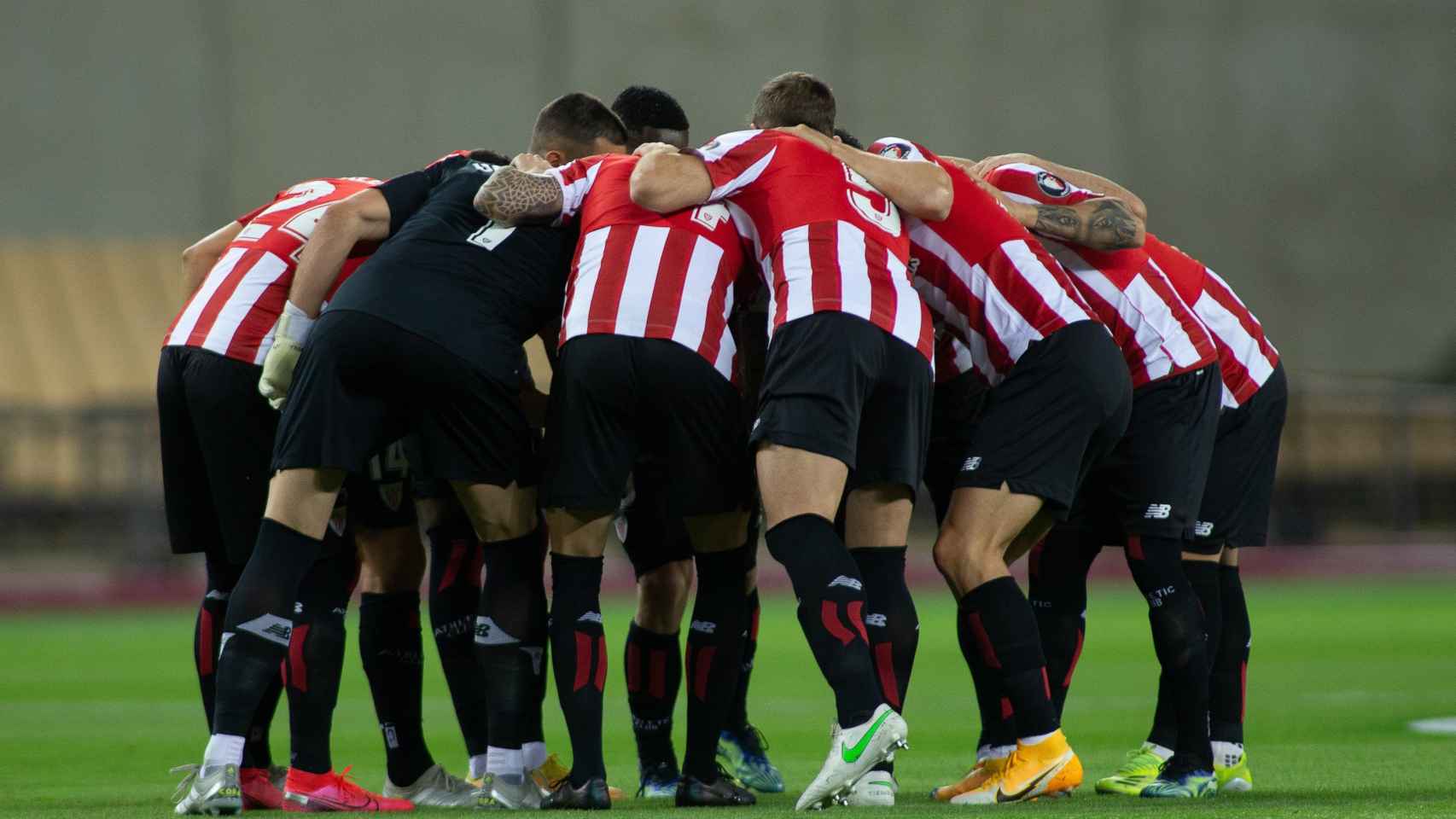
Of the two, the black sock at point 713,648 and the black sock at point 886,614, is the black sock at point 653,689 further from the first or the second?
the black sock at point 886,614

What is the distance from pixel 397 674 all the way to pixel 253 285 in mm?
1304

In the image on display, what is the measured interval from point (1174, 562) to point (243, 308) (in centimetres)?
301

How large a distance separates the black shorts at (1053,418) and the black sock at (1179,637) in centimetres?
49

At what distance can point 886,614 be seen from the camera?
16.4ft

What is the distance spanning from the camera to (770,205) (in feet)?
16.3

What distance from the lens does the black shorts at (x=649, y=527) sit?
17.9 feet

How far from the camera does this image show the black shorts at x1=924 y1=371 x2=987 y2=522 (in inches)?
223

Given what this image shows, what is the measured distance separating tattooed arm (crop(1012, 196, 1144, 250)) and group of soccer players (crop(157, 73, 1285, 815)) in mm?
11

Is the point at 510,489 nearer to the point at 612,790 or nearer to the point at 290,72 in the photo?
the point at 612,790

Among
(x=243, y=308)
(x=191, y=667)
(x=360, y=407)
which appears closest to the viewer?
(x=360, y=407)

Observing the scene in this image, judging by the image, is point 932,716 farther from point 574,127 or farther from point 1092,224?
point 574,127

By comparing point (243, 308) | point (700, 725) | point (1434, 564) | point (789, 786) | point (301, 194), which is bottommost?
point (1434, 564)

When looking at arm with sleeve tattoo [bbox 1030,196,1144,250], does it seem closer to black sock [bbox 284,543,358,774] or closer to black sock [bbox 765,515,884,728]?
black sock [bbox 765,515,884,728]

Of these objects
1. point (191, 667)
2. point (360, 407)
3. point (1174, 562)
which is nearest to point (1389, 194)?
point (191, 667)
